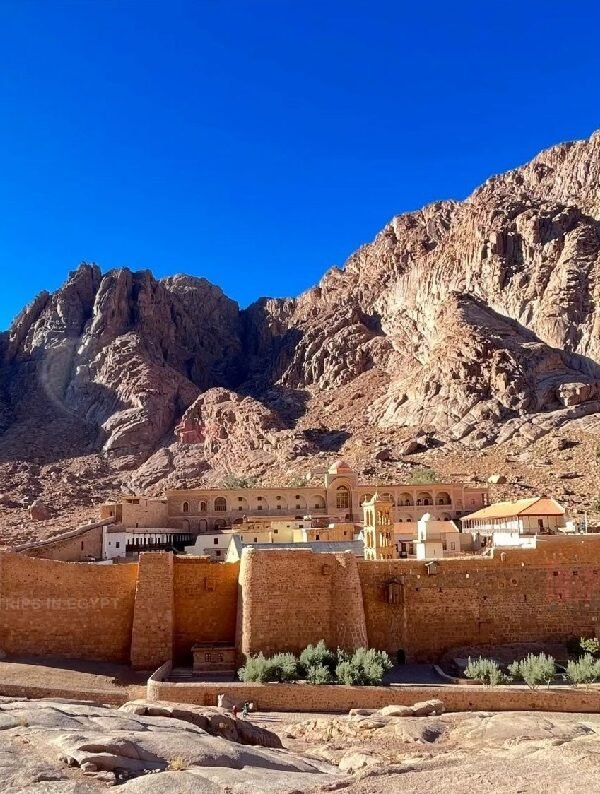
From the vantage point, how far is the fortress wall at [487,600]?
2234cm

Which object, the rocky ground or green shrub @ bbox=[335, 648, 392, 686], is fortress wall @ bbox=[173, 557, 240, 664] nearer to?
green shrub @ bbox=[335, 648, 392, 686]

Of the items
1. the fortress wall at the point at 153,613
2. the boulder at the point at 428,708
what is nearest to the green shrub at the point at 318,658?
the boulder at the point at 428,708

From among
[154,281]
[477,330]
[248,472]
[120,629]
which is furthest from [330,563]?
[154,281]

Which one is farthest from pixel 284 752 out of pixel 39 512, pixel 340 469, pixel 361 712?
pixel 39 512

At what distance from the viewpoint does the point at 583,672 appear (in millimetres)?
20172

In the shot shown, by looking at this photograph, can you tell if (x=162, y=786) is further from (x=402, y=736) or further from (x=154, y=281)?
(x=154, y=281)

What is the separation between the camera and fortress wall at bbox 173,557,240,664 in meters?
21.9

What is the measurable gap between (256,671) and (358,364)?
69.1 m

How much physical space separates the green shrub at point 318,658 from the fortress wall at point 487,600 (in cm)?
213

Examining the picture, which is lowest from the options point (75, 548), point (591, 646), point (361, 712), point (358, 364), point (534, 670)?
point (361, 712)

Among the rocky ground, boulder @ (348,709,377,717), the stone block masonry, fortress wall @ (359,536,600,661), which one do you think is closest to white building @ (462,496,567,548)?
fortress wall @ (359,536,600,661)

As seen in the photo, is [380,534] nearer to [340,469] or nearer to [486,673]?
[486,673]

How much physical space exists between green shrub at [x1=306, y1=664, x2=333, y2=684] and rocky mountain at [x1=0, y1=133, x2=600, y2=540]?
32.4 meters

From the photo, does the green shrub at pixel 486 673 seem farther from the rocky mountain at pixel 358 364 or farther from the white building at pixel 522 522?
the rocky mountain at pixel 358 364
